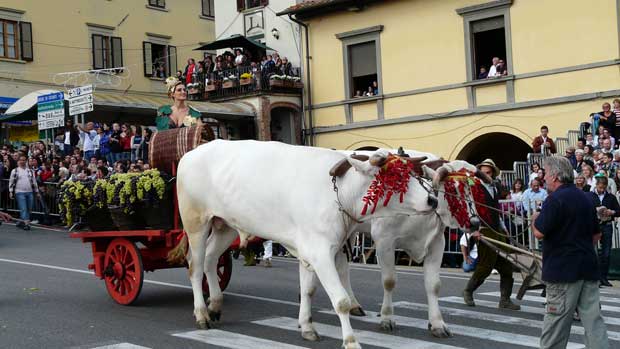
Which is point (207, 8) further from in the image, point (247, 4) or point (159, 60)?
point (247, 4)

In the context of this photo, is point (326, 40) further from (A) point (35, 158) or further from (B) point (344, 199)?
Answer: (B) point (344, 199)

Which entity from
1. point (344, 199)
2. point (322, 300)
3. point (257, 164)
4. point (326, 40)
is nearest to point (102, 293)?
point (322, 300)

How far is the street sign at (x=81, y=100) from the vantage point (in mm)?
21766

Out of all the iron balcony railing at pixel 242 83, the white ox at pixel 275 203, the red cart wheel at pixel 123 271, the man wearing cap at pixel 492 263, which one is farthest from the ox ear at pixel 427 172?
the iron balcony railing at pixel 242 83

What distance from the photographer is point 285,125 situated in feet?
103

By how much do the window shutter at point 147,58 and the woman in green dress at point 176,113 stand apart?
31.9 m

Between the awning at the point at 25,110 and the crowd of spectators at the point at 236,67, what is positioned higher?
the crowd of spectators at the point at 236,67

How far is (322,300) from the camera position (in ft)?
36.3

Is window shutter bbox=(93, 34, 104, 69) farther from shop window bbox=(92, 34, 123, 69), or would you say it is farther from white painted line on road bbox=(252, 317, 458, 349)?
white painted line on road bbox=(252, 317, 458, 349)

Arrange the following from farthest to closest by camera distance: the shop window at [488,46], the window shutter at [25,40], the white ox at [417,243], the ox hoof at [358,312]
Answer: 1. the window shutter at [25,40]
2. the shop window at [488,46]
3. the ox hoof at [358,312]
4. the white ox at [417,243]

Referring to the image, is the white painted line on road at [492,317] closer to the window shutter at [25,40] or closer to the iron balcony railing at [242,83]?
the iron balcony railing at [242,83]

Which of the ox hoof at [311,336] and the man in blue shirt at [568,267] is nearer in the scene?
the man in blue shirt at [568,267]

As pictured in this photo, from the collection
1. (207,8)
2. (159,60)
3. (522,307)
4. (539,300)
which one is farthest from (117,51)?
(522,307)

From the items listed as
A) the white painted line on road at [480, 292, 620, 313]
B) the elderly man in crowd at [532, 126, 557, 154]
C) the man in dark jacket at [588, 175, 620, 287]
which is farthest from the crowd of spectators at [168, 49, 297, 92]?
the white painted line on road at [480, 292, 620, 313]
